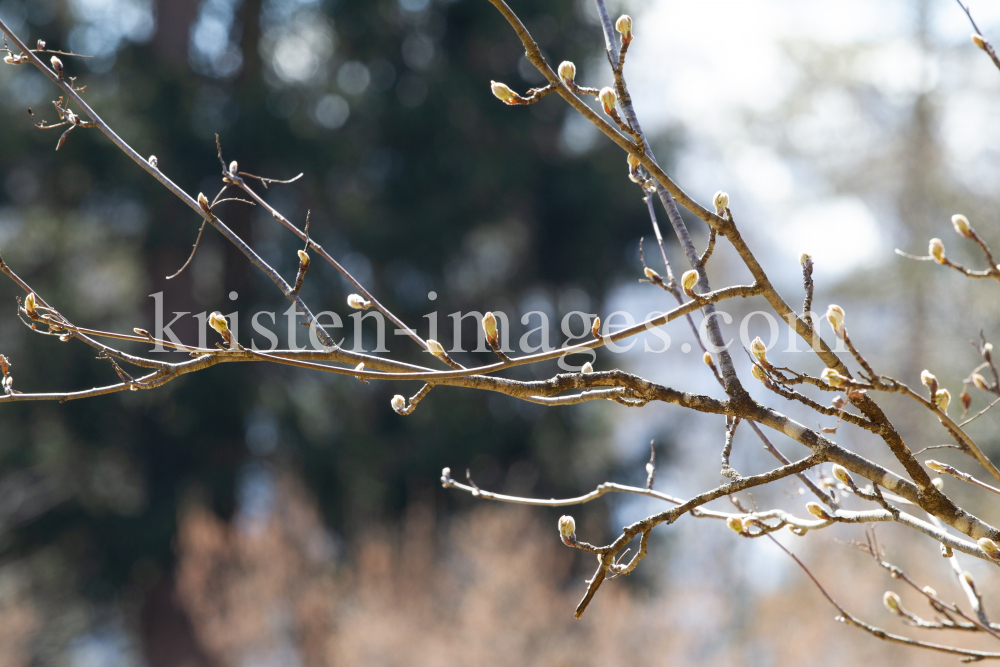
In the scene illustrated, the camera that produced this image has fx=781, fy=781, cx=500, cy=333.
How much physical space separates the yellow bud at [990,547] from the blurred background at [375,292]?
6.28 metres

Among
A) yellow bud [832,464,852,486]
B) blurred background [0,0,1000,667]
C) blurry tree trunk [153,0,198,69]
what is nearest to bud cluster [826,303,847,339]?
yellow bud [832,464,852,486]

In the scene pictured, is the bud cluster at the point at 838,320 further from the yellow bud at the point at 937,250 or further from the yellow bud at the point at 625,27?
the yellow bud at the point at 625,27

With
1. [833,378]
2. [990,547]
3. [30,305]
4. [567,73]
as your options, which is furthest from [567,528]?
[30,305]

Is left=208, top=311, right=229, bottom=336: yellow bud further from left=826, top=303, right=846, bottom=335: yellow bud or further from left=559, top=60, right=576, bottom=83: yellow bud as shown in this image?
left=826, top=303, right=846, bottom=335: yellow bud

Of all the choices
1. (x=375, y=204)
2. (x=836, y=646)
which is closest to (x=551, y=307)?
(x=375, y=204)

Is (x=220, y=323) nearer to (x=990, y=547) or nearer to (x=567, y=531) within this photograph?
(x=567, y=531)

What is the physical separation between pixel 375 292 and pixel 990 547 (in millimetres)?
8265

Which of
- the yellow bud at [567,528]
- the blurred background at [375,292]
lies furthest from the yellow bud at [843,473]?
the blurred background at [375,292]

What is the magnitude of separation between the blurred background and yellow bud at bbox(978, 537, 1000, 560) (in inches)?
247

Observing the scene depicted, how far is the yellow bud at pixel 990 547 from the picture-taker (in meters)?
1.07

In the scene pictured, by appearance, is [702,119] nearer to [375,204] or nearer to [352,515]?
[375,204]

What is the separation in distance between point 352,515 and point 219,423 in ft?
6.14

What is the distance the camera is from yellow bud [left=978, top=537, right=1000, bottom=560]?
1.07 m

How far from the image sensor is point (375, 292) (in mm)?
9031
